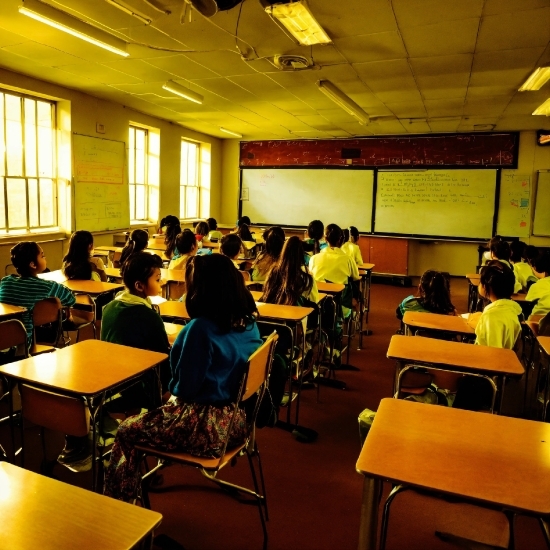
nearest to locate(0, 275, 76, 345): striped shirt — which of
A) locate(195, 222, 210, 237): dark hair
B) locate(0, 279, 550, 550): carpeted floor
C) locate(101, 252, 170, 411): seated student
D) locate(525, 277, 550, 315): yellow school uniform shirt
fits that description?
locate(0, 279, 550, 550): carpeted floor

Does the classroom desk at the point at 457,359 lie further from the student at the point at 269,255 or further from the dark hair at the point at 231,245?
the dark hair at the point at 231,245

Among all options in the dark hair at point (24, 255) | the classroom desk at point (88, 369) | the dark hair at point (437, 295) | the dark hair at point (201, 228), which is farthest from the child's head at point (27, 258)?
the dark hair at point (201, 228)

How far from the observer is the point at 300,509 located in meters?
2.20

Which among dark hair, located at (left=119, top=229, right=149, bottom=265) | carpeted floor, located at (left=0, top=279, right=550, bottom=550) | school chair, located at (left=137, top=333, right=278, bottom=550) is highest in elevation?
dark hair, located at (left=119, top=229, right=149, bottom=265)

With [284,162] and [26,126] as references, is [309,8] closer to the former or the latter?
[26,126]

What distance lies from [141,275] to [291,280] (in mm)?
1259

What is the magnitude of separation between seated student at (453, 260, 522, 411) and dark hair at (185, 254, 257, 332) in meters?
1.24

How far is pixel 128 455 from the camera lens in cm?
176

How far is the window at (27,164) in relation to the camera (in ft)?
19.9

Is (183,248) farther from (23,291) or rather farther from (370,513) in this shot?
(370,513)

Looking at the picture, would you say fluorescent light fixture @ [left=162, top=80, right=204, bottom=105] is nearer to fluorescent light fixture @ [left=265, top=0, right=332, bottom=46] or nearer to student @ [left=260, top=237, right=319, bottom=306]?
fluorescent light fixture @ [left=265, top=0, right=332, bottom=46]

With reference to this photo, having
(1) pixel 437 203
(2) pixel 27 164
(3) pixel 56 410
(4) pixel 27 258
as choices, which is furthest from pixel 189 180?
(3) pixel 56 410

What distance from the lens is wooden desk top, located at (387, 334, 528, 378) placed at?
6.73ft

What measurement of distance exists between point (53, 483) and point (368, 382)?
3.17 meters
